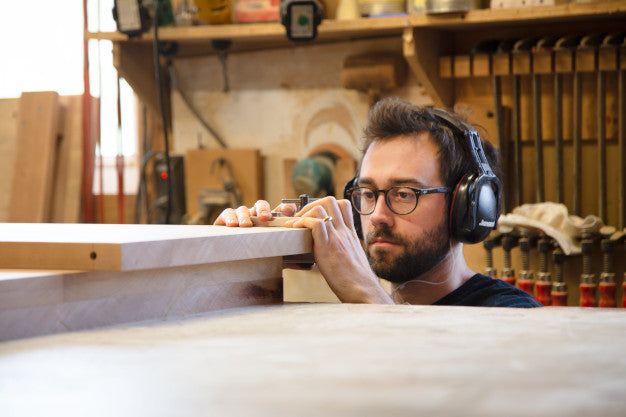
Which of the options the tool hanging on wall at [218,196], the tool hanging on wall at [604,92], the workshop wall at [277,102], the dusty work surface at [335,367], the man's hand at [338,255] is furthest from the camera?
the tool hanging on wall at [218,196]

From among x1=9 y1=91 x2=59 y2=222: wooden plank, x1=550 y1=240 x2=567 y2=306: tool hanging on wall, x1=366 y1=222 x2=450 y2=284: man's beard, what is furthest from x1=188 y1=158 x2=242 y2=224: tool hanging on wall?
x1=366 y1=222 x2=450 y2=284: man's beard

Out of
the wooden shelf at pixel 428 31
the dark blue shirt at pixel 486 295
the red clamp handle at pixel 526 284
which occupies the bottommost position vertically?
the red clamp handle at pixel 526 284

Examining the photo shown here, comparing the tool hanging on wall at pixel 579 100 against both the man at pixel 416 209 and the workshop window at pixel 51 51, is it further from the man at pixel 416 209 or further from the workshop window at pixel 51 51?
the workshop window at pixel 51 51

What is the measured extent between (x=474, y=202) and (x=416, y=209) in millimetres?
157

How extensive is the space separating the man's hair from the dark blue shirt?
245 mm

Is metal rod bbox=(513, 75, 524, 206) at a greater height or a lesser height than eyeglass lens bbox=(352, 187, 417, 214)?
greater

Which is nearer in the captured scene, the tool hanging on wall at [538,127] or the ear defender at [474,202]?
the ear defender at [474,202]

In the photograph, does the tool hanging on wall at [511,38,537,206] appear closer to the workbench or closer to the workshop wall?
the workshop wall

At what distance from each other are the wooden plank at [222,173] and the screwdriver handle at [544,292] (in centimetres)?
118

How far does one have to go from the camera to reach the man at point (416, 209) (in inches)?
73.7

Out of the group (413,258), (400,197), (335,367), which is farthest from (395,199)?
(335,367)

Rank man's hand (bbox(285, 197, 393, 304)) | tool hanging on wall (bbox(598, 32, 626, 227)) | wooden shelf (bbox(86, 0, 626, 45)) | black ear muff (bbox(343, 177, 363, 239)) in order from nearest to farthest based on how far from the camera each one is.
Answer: man's hand (bbox(285, 197, 393, 304)), black ear muff (bbox(343, 177, 363, 239)), wooden shelf (bbox(86, 0, 626, 45)), tool hanging on wall (bbox(598, 32, 626, 227))

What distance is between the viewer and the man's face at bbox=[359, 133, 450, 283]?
6.14 feet

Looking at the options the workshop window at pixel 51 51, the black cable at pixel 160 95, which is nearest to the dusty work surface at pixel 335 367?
the black cable at pixel 160 95
